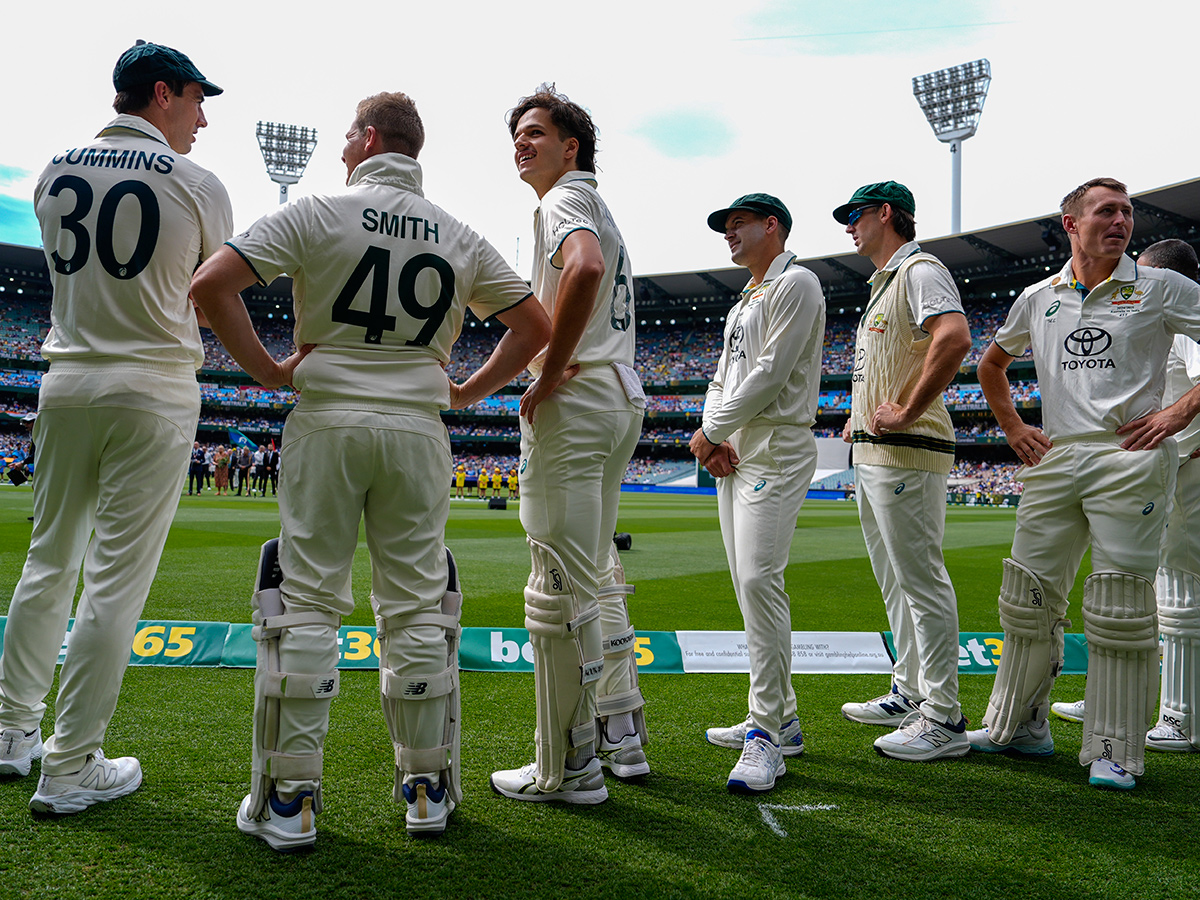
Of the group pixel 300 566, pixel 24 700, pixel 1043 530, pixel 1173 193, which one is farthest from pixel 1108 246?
pixel 1173 193

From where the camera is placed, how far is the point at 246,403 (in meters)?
53.7

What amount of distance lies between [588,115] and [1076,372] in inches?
94.7

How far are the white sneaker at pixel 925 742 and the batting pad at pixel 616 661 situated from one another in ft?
3.75

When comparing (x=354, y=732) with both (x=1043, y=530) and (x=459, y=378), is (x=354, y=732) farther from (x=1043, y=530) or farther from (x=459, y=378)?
(x=459, y=378)

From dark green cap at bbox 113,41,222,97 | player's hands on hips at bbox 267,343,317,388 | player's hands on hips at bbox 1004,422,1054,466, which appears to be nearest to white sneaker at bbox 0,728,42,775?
player's hands on hips at bbox 267,343,317,388

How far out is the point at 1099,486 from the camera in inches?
132

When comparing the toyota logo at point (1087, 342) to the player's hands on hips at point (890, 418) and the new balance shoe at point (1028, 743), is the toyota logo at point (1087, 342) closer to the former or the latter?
the player's hands on hips at point (890, 418)

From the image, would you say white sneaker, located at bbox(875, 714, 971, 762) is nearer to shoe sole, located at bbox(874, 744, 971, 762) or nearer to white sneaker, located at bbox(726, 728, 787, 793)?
shoe sole, located at bbox(874, 744, 971, 762)

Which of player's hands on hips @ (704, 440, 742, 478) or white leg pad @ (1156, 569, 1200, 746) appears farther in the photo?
white leg pad @ (1156, 569, 1200, 746)

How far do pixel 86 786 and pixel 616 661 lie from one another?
6.28 ft

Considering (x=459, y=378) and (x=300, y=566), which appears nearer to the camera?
(x=300, y=566)


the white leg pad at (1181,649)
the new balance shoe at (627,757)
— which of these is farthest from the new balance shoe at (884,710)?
the new balance shoe at (627,757)

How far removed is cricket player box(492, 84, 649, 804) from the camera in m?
2.82

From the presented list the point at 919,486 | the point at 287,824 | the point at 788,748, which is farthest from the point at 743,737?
the point at 287,824
